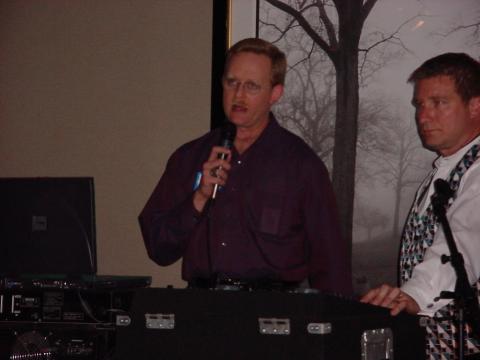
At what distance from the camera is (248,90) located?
259 cm

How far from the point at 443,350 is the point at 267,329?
872 millimetres

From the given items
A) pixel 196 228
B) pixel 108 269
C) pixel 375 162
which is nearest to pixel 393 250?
pixel 375 162

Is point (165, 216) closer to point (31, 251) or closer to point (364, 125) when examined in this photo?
point (31, 251)

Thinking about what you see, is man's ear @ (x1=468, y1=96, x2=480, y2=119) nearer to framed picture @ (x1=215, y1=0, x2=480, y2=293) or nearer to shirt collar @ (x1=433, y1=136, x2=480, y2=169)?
shirt collar @ (x1=433, y1=136, x2=480, y2=169)

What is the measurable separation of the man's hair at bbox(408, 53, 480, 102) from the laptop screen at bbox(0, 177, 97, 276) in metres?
1.23

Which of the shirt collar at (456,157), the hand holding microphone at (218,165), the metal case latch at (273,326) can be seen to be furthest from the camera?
the shirt collar at (456,157)

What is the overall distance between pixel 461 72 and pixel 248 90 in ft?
2.31

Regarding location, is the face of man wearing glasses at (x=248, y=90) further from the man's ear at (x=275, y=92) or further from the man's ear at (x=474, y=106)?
the man's ear at (x=474, y=106)

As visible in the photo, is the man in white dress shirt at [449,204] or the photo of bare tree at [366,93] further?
the photo of bare tree at [366,93]

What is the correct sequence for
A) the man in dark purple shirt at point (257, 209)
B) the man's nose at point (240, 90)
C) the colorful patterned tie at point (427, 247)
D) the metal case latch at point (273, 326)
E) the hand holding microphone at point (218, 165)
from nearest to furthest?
the metal case latch at point (273, 326), the hand holding microphone at point (218, 165), the colorful patterned tie at point (427, 247), the man in dark purple shirt at point (257, 209), the man's nose at point (240, 90)

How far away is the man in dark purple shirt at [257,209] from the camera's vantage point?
8.11 feet

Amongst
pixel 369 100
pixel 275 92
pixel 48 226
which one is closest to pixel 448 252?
pixel 275 92

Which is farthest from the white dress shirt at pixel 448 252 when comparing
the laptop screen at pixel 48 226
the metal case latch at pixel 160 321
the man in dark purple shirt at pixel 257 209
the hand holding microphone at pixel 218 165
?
the laptop screen at pixel 48 226

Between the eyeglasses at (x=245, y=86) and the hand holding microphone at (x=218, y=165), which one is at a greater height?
the eyeglasses at (x=245, y=86)
